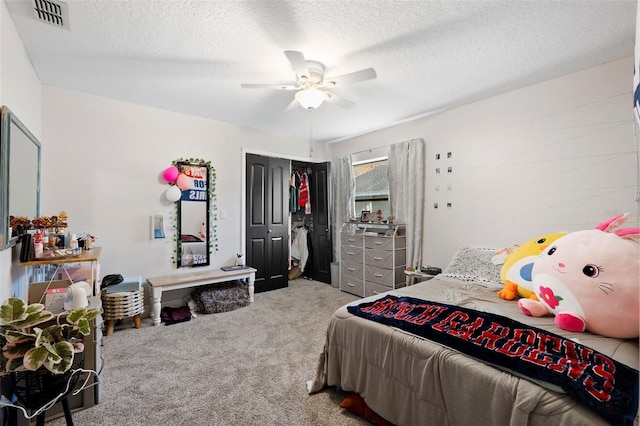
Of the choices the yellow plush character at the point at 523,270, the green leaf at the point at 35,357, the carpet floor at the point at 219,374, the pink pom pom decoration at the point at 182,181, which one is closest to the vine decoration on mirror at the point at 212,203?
the pink pom pom decoration at the point at 182,181

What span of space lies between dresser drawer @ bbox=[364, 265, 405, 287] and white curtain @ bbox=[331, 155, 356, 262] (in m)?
1.08

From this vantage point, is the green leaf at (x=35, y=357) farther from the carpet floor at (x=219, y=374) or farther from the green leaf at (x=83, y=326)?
the carpet floor at (x=219, y=374)

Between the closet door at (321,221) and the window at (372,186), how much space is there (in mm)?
574

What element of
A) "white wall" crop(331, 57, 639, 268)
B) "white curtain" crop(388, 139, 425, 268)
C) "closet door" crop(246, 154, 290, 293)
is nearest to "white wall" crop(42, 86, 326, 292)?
"closet door" crop(246, 154, 290, 293)

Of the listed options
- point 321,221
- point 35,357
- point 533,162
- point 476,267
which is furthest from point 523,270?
point 321,221

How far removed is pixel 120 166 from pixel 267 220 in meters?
2.02

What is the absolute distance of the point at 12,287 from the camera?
193 centimetres

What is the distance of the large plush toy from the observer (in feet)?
4.57

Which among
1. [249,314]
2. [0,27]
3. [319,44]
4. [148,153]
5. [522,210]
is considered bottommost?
[249,314]

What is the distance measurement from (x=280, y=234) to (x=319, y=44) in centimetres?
304

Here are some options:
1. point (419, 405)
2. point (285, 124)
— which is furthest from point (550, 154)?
point (285, 124)

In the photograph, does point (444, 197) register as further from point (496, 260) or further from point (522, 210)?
point (496, 260)

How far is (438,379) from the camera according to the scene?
1365 mm

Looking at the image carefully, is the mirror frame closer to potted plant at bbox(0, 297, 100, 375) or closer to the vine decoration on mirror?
the vine decoration on mirror
